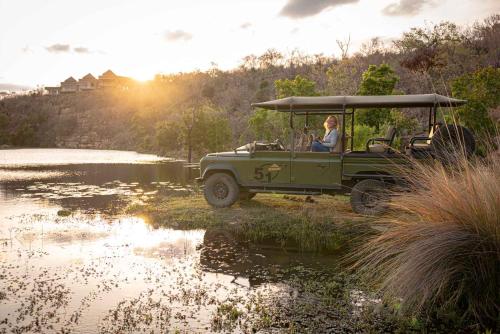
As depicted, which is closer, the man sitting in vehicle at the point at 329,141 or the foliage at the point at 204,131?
the man sitting in vehicle at the point at 329,141

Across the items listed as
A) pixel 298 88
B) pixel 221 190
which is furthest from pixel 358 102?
pixel 298 88


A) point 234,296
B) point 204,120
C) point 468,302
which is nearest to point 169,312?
point 234,296

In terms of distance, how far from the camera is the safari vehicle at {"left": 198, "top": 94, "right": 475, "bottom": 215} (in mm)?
10336

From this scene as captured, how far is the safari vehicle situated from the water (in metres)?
2.20

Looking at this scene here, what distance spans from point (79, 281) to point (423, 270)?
4.70m

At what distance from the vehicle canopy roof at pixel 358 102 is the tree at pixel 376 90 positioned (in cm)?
1403

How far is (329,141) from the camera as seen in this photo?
36.4 feet

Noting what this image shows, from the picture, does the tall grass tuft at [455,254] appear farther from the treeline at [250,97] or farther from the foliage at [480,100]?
the foliage at [480,100]

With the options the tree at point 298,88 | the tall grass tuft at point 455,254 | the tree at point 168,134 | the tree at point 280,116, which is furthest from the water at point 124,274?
the tree at point 168,134

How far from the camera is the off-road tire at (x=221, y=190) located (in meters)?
12.0

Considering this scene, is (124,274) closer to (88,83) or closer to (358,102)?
(358,102)

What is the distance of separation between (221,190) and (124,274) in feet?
17.7

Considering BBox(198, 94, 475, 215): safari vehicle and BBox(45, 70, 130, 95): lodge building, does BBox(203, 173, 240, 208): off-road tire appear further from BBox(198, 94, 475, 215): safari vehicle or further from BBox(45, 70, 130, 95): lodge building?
BBox(45, 70, 130, 95): lodge building

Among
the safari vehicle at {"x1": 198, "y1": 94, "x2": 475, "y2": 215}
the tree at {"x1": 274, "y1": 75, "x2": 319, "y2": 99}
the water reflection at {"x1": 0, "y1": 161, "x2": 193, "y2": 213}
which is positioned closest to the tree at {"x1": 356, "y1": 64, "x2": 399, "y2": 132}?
the tree at {"x1": 274, "y1": 75, "x2": 319, "y2": 99}
